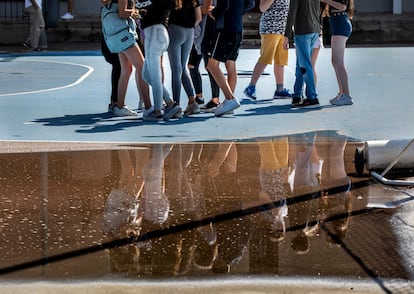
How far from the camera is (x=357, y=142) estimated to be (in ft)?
31.6

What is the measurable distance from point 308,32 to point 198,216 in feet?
19.9

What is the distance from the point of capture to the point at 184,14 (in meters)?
11.0

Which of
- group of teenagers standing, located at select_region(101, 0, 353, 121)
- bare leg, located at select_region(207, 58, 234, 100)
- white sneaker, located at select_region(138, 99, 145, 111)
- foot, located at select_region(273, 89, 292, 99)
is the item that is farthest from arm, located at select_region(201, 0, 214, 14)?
foot, located at select_region(273, 89, 292, 99)

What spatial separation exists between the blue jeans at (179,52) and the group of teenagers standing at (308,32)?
1.66m

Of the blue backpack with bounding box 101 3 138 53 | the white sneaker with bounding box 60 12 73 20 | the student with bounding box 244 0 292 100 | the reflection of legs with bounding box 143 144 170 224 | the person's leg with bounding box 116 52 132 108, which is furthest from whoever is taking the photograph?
the white sneaker with bounding box 60 12 73 20

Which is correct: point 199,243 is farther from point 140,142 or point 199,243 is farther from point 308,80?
point 308,80

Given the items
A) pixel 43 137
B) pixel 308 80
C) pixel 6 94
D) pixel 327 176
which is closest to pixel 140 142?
pixel 43 137

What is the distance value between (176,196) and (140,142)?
260cm

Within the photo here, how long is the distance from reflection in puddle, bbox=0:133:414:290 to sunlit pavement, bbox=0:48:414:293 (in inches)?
0.6

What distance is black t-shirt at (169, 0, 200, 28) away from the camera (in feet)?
36.0

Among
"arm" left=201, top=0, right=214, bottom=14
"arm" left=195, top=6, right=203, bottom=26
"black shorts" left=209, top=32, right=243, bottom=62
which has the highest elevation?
"arm" left=201, top=0, right=214, bottom=14

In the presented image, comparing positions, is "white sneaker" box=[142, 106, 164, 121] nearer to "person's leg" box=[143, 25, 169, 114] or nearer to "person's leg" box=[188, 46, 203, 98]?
"person's leg" box=[143, 25, 169, 114]

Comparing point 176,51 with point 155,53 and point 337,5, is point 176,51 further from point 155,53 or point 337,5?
point 337,5

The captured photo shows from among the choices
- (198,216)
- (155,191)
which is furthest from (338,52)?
(198,216)
